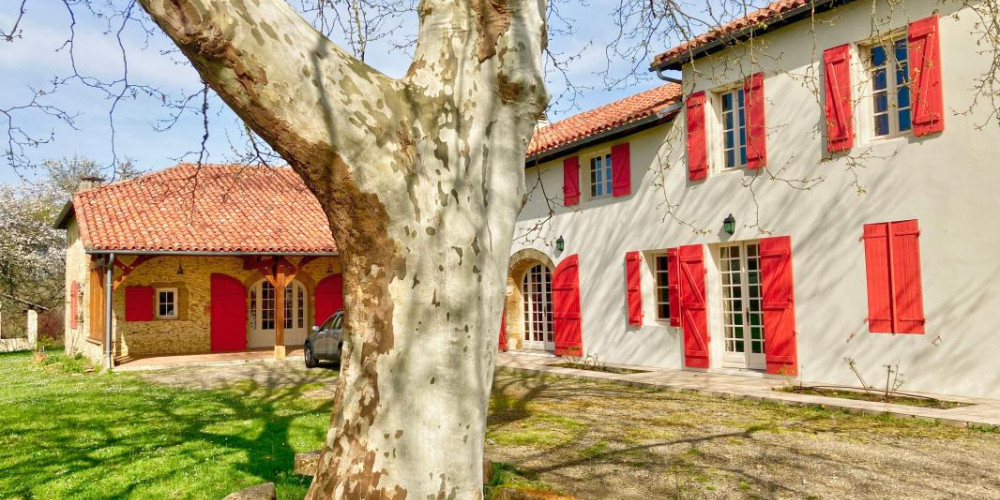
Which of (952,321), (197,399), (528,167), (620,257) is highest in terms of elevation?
(528,167)

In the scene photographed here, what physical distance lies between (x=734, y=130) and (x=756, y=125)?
64 cm

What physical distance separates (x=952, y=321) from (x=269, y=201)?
647 inches

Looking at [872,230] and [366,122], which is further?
[872,230]

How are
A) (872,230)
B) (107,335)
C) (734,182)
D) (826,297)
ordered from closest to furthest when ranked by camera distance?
(872,230) < (826,297) < (734,182) < (107,335)

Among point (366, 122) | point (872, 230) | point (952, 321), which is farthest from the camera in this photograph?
point (872, 230)

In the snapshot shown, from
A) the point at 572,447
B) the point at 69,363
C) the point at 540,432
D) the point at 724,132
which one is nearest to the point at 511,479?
the point at 572,447

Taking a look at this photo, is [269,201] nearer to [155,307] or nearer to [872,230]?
[155,307]

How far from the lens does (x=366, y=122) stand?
8.06 ft

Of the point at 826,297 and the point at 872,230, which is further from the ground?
the point at 872,230

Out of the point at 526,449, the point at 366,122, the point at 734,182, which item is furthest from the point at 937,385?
the point at 366,122

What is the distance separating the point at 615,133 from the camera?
12.2 meters

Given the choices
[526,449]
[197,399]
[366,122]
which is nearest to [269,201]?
[197,399]

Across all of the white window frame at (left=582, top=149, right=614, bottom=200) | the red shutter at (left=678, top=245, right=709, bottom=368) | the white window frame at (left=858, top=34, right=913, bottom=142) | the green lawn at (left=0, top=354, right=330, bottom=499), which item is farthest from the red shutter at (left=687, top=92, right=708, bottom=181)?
the green lawn at (left=0, top=354, right=330, bottom=499)

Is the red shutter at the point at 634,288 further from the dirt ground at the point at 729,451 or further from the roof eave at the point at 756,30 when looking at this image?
the roof eave at the point at 756,30
